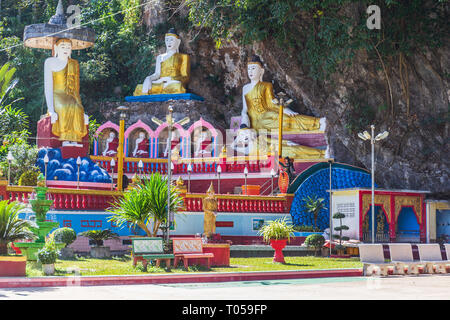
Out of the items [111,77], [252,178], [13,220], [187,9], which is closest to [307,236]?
[252,178]

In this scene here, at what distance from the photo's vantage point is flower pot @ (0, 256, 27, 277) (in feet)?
47.8

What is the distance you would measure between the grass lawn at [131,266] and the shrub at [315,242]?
1.73 meters

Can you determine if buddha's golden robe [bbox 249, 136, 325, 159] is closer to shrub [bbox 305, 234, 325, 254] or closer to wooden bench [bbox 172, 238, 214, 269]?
shrub [bbox 305, 234, 325, 254]

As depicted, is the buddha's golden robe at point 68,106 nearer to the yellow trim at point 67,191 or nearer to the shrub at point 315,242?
the yellow trim at point 67,191

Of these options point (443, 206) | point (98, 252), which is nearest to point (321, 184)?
point (443, 206)

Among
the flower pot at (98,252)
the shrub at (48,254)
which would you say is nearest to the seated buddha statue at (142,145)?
the flower pot at (98,252)

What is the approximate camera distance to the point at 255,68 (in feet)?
122

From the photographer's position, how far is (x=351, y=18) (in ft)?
97.6

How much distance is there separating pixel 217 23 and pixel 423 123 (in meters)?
10.2

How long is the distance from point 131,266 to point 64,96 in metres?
13.8

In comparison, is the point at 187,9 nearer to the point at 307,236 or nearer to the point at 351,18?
the point at 351,18

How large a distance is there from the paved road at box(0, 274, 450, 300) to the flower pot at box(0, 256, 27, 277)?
137 cm

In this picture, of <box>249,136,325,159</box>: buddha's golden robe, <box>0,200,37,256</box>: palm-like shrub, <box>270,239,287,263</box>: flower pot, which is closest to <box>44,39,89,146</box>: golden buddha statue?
<box>249,136,325,159</box>: buddha's golden robe

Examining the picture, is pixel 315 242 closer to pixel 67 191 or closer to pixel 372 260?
pixel 372 260
